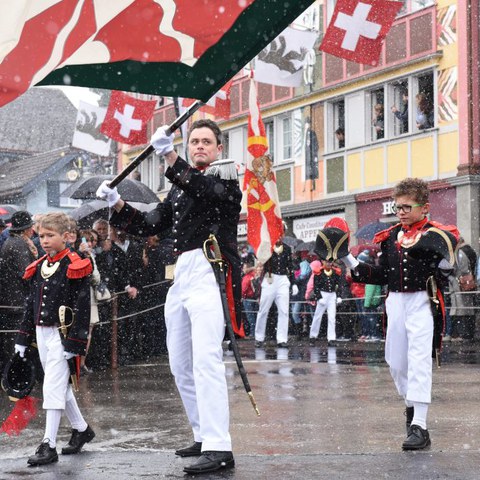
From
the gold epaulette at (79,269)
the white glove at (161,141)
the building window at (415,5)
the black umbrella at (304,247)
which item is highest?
the building window at (415,5)

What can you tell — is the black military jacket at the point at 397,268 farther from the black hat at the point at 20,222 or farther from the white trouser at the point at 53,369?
the black hat at the point at 20,222

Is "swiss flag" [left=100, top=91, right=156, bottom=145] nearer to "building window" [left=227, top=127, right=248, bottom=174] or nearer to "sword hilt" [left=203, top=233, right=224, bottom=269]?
"sword hilt" [left=203, top=233, right=224, bottom=269]

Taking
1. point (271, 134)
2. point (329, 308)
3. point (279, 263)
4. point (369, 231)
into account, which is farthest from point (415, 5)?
point (279, 263)

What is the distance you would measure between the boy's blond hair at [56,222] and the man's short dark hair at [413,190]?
2151mm

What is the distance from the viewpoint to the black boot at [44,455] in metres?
6.81

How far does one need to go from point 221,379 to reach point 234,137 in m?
31.0

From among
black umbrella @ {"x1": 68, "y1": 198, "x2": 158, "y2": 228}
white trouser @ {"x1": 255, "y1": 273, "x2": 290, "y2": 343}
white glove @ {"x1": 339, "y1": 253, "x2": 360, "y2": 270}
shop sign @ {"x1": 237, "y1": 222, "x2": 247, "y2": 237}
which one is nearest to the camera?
white glove @ {"x1": 339, "y1": 253, "x2": 360, "y2": 270}

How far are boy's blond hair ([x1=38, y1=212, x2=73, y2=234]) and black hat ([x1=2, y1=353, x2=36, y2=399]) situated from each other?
83 centimetres

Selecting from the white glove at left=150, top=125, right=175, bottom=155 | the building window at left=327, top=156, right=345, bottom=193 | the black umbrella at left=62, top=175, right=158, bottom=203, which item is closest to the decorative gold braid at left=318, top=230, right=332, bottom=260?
the white glove at left=150, top=125, right=175, bottom=155

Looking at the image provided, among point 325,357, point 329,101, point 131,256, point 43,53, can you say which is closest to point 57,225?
point 43,53

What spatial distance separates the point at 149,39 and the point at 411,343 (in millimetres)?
2784

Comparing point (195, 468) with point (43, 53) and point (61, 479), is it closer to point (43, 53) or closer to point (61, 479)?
point (61, 479)

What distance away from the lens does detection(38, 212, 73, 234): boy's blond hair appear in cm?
767

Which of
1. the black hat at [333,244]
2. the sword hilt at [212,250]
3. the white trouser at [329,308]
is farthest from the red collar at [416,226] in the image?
the white trouser at [329,308]
